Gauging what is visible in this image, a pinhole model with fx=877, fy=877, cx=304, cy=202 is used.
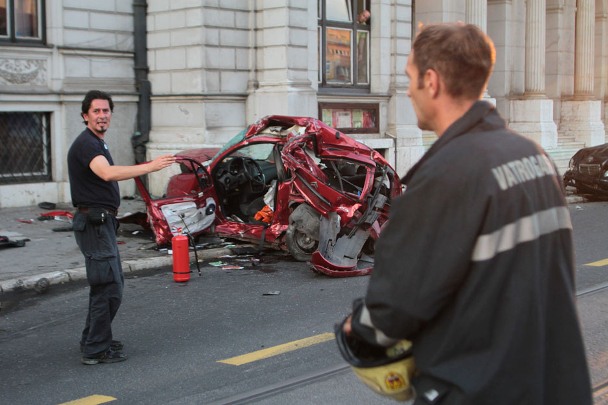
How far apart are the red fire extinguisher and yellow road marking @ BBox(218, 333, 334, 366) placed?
2.75 meters

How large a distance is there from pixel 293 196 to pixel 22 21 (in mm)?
7597

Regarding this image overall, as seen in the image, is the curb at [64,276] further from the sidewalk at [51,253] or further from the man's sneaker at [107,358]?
the man's sneaker at [107,358]

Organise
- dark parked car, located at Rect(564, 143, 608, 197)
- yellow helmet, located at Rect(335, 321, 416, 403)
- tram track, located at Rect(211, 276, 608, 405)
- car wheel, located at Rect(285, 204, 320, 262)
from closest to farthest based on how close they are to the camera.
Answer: yellow helmet, located at Rect(335, 321, 416, 403) → tram track, located at Rect(211, 276, 608, 405) → car wheel, located at Rect(285, 204, 320, 262) → dark parked car, located at Rect(564, 143, 608, 197)

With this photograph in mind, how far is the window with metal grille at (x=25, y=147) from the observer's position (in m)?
14.8

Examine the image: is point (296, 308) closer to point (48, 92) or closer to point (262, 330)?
point (262, 330)

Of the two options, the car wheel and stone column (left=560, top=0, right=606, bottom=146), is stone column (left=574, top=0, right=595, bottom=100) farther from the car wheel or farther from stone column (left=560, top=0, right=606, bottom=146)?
the car wheel

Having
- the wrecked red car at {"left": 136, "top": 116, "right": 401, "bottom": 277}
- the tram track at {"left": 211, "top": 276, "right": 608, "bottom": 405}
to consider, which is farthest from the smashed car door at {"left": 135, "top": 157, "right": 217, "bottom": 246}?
the tram track at {"left": 211, "top": 276, "right": 608, "bottom": 405}

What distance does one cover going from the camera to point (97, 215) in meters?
6.09

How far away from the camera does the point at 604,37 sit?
27047mm

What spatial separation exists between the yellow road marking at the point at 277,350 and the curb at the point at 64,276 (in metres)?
3.46

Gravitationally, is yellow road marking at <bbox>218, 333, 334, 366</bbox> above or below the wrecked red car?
below

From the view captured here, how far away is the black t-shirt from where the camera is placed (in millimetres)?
6035

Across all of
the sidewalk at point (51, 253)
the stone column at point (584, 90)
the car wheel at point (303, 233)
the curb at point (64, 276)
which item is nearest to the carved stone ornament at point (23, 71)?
the sidewalk at point (51, 253)

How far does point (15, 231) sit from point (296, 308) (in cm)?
603
